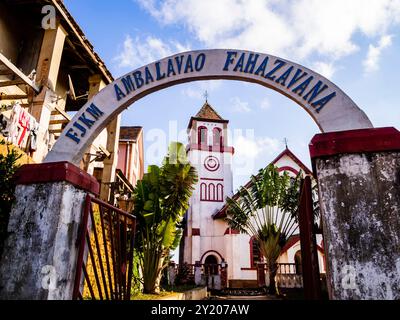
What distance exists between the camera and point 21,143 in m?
8.32

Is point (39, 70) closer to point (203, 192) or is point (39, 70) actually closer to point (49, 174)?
point (49, 174)

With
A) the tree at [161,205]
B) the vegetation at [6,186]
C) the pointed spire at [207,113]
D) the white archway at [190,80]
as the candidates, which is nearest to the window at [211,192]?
the pointed spire at [207,113]

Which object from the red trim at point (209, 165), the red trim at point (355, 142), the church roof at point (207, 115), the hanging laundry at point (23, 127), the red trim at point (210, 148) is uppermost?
the church roof at point (207, 115)

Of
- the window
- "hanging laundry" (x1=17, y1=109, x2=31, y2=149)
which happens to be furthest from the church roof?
"hanging laundry" (x1=17, y1=109, x2=31, y2=149)

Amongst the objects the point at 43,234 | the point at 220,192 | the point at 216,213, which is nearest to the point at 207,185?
the point at 220,192

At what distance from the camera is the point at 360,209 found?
10.3ft

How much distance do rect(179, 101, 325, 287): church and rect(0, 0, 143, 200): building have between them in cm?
1312

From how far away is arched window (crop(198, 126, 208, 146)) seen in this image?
30.1 metres

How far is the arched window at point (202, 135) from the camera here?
98.7ft

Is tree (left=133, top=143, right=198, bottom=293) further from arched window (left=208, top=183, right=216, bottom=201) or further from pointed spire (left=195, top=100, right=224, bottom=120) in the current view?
pointed spire (left=195, top=100, right=224, bottom=120)

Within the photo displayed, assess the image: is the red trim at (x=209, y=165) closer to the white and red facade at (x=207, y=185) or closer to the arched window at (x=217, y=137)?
the white and red facade at (x=207, y=185)

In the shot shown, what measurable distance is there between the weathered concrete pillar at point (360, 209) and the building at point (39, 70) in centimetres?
724
